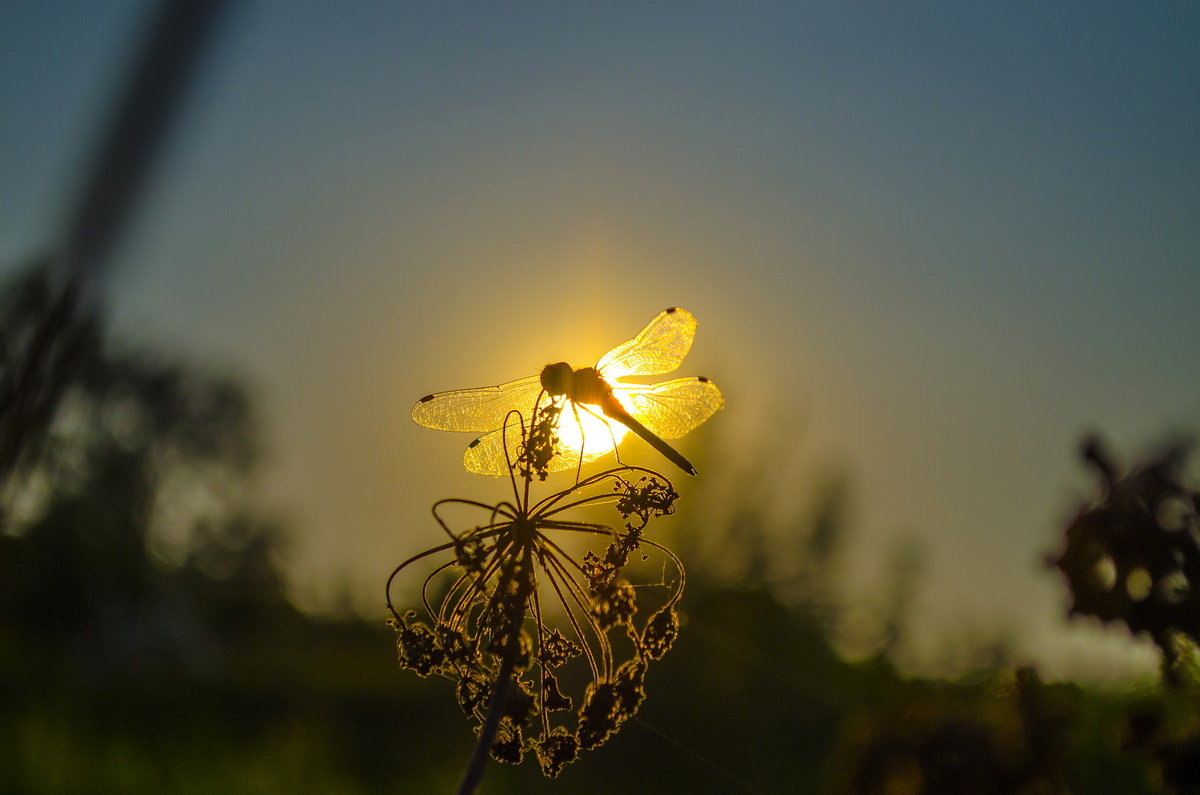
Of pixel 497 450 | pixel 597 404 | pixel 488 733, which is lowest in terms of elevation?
pixel 488 733

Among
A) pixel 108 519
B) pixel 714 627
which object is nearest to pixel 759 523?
pixel 714 627

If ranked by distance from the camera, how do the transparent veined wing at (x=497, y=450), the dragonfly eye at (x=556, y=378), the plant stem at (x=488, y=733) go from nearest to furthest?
the plant stem at (x=488, y=733)
the dragonfly eye at (x=556, y=378)
the transparent veined wing at (x=497, y=450)

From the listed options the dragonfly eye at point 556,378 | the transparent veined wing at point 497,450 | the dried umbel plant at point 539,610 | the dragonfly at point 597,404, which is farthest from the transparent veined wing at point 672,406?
the dried umbel plant at point 539,610

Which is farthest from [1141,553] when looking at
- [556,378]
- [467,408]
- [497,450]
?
[467,408]

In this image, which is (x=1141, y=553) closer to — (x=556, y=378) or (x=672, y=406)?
(x=672, y=406)

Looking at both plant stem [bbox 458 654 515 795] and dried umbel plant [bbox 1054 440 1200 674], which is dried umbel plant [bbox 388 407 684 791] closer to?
plant stem [bbox 458 654 515 795]

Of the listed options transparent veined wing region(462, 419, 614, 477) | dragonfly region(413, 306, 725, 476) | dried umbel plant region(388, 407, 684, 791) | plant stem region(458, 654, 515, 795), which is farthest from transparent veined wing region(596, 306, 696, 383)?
plant stem region(458, 654, 515, 795)

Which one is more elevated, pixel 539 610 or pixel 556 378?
pixel 556 378

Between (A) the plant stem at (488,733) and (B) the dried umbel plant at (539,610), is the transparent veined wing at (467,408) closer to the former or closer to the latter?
(B) the dried umbel plant at (539,610)

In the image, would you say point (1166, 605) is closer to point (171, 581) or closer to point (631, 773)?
point (631, 773)
